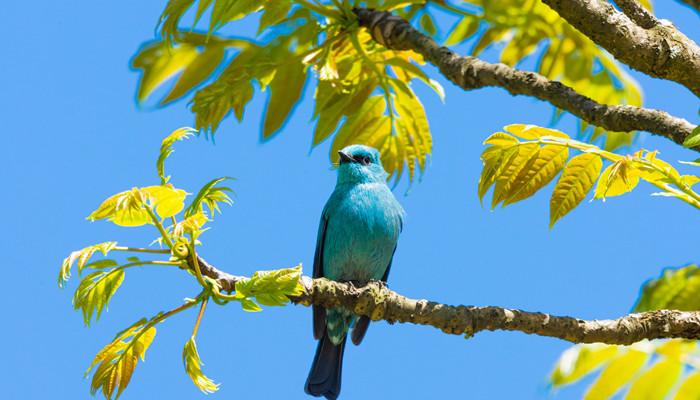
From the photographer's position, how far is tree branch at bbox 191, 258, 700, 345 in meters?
3.52

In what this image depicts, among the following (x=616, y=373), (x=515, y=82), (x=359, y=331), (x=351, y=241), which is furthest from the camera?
(x=351, y=241)

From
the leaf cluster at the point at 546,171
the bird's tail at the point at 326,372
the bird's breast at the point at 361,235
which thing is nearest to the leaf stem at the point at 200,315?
the leaf cluster at the point at 546,171

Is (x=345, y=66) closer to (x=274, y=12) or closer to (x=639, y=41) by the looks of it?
(x=274, y=12)

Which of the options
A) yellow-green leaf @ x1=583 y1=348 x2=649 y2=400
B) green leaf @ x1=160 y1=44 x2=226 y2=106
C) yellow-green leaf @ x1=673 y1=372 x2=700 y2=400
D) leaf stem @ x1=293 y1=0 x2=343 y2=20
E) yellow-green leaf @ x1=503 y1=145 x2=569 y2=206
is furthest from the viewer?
green leaf @ x1=160 y1=44 x2=226 y2=106

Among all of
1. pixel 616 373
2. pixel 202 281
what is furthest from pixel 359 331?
pixel 202 281

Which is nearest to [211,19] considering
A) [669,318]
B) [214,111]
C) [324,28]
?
[214,111]

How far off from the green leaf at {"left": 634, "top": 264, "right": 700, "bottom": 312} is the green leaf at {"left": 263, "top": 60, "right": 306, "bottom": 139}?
6.82 feet

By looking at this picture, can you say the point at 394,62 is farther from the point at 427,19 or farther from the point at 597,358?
the point at 597,358

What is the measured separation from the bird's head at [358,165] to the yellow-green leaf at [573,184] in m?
3.29

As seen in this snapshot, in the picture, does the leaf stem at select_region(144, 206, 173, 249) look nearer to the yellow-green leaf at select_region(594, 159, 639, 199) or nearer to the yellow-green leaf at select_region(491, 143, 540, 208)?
the yellow-green leaf at select_region(491, 143, 540, 208)

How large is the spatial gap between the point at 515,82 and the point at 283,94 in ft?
4.64

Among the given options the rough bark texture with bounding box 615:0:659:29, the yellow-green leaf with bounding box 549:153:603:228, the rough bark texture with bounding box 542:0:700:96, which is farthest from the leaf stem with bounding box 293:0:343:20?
the yellow-green leaf with bounding box 549:153:603:228

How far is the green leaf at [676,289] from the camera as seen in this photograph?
167 inches

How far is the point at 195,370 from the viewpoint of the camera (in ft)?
11.3
